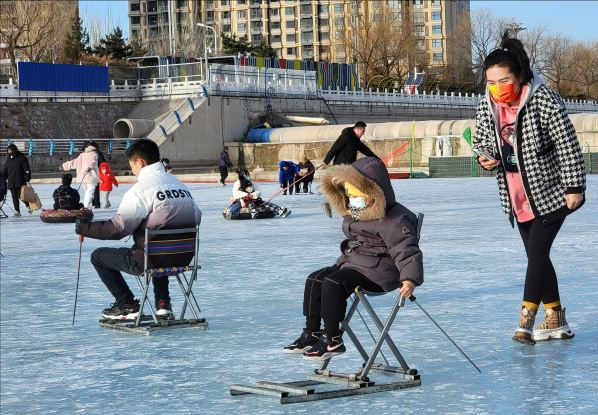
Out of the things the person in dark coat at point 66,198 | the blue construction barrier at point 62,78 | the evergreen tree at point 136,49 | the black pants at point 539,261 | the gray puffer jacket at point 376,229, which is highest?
the evergreen tree at point 136,49

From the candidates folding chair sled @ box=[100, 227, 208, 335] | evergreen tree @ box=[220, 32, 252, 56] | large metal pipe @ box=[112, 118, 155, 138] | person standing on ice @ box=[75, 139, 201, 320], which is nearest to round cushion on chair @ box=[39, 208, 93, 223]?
person standing on ice @ box=[75, 139, 201, 320]

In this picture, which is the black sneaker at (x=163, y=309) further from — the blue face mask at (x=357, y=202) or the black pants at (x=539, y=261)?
the blue face mask at (x=357, y=202)

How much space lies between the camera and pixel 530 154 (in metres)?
5.84

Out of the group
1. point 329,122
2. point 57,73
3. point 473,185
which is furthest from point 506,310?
point 329,122

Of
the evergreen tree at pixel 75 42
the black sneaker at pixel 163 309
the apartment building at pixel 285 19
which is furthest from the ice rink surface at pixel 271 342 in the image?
the apartment building at pixel 285 19

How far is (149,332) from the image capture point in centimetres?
700

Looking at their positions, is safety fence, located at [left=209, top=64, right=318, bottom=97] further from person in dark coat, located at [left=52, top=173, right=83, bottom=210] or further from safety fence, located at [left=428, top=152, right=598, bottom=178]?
person in dark coat, located at [left=52, top=173, right=83, bottom=210]

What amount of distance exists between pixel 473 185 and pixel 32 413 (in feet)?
72.5

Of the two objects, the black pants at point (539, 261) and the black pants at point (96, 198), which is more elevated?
the black pants at point (539, 261)

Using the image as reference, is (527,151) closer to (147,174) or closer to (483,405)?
(483,405)

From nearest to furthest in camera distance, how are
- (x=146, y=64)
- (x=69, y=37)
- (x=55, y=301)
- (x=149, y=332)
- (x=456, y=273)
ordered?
(x=149, y=332)
(x=55, y=301)
(x=456, y=273)
(x=146, y=64)
(x=69, y=37)

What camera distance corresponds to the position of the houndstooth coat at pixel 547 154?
5.77 metres

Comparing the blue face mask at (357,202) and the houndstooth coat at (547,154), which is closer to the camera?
the blue face mask at (357,202)

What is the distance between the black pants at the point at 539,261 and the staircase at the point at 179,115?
1749 inches
